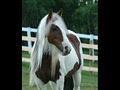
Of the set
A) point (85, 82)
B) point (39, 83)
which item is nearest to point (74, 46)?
point (39, 83)

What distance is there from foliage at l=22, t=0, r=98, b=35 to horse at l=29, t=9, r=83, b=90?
16 centimetres

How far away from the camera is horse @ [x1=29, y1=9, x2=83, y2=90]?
1.71m

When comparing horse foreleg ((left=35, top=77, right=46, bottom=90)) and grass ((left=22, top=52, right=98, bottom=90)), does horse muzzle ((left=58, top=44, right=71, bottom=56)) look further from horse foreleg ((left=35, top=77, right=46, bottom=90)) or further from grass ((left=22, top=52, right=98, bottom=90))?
grass ((left=22, top=52, right=98, bottom=90))

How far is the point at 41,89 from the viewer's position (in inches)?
73.0

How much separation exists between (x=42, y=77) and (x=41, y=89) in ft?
0.25

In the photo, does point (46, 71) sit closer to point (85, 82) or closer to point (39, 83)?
point (39, 83)

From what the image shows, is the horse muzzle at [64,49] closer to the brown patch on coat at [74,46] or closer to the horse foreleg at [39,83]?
the horse foreleg at [39,83]

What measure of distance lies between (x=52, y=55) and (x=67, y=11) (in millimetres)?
297

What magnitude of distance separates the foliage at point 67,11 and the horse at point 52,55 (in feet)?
0.53

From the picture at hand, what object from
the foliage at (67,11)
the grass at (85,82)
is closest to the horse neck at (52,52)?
the foliage at (67,11)

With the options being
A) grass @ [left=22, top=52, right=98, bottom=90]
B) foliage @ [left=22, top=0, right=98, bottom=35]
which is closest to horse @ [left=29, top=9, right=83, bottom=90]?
foliage @ [left=22, top=0, right=98, bottom=35]
